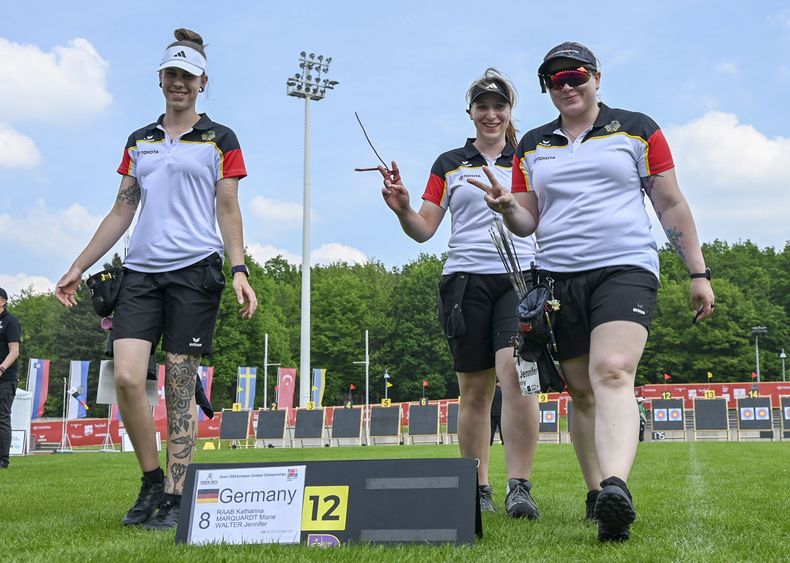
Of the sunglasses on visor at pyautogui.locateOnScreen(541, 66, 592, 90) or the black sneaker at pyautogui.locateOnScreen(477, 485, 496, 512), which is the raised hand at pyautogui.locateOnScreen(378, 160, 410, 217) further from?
the black sneaker at pyautogui.locateOnScreen(477, 485, 496, 512)

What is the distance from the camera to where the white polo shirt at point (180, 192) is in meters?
4.71

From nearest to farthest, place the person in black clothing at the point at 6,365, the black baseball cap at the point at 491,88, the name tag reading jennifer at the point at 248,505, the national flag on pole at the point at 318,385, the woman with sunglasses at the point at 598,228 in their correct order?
the name tag reading jennifer at the point at 248,505 → the woman with sunglasses at the point at 598,228 → the black baseball cap at the point at 491,88 → the person in black clothing at the point at 6,365 → the national flag on pole at the point at 318,385

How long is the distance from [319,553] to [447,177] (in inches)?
121

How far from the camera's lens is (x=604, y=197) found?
419 cm

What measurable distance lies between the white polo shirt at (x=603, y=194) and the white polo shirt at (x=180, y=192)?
177 centimetres

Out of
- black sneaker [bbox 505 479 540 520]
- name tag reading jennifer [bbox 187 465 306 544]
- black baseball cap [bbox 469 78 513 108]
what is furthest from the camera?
black baseball cap [bbox 469 78 513 108]

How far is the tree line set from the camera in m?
69.6

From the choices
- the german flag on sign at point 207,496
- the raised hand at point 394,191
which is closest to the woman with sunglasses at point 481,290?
the raised hand at point 394,191

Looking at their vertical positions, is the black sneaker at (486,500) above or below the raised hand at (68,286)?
below

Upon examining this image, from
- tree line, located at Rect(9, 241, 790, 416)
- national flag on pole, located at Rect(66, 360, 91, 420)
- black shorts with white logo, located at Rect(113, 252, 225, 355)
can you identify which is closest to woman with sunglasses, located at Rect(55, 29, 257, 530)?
black shorts with white logo, located at Rect(113, 252, 225, 355)

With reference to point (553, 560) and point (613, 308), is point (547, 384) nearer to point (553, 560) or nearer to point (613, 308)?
point (613, 308)

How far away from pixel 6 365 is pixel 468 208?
739 cm

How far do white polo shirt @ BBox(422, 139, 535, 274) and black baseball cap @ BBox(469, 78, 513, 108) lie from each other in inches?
14.7

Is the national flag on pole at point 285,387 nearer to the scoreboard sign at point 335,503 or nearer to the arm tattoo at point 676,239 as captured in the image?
the arm tattoo at point 676,239
